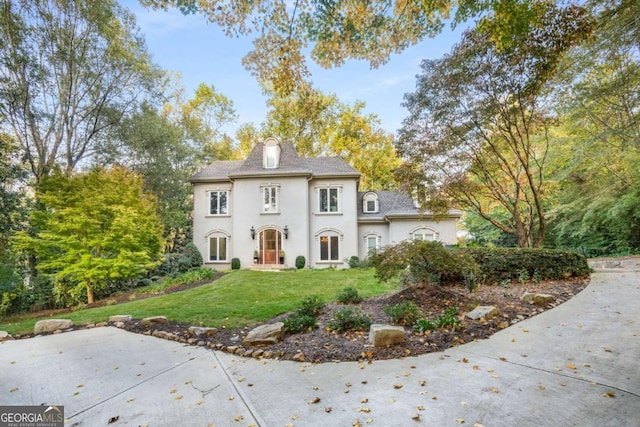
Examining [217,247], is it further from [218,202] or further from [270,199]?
[270,199]

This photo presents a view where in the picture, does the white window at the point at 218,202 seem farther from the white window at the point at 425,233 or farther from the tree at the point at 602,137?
the tree at the point at 602,137

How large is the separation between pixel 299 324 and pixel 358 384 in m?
2.09

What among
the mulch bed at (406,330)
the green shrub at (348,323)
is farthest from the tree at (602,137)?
the green shrub at (348,323)

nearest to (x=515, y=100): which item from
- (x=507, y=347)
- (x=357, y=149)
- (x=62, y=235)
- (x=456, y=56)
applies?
(x=456, y=56)

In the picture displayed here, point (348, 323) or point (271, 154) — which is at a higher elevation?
point (271, 154)

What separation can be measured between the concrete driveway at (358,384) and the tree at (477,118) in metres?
5.99

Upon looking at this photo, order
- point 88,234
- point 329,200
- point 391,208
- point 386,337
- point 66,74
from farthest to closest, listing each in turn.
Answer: point 391,208 < point 329,200 < point 66,74 < point 88,234 < point 386,337

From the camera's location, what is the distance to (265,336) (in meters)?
4.70

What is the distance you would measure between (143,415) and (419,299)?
200 inches

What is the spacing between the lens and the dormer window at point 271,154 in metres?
17.6

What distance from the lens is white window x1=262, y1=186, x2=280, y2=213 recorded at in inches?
678

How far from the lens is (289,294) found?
9211 mm

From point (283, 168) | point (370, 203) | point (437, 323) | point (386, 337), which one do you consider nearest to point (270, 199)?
point (283, 168)

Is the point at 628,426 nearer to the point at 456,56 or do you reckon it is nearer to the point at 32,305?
the point at 456,56
